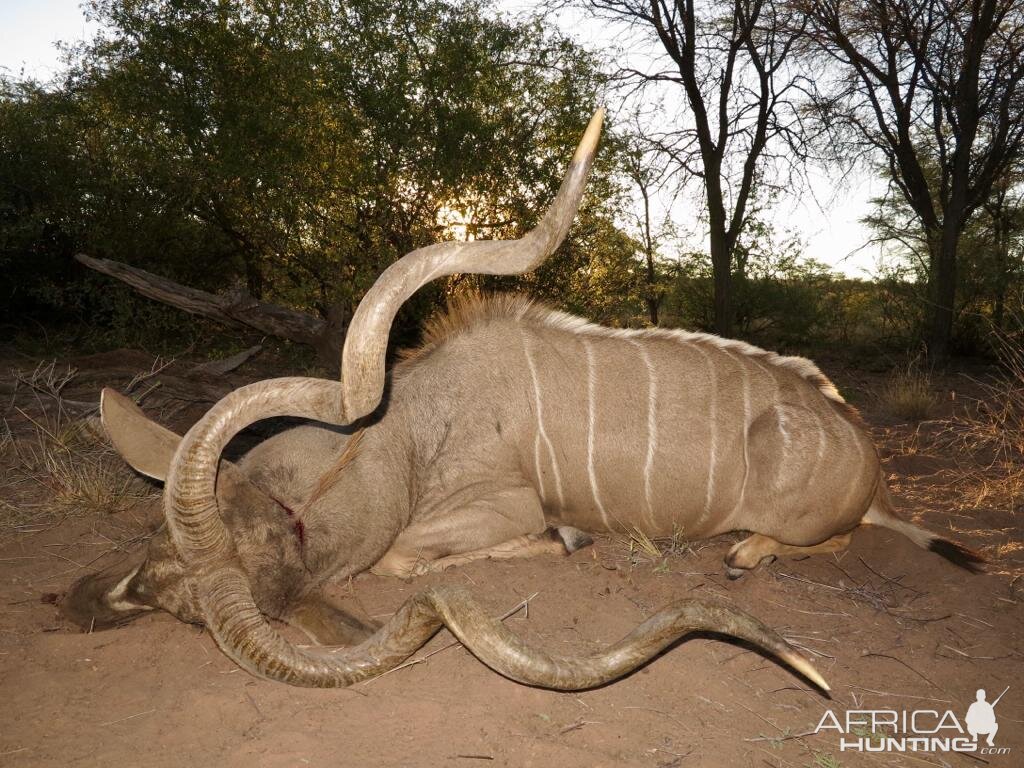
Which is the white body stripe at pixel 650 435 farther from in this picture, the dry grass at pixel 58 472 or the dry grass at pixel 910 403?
the dry grass at pixel 910 403

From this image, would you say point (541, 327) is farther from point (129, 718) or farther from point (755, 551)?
point (129, 718)

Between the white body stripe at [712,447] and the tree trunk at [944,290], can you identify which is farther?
the tree trunk at [944,290]

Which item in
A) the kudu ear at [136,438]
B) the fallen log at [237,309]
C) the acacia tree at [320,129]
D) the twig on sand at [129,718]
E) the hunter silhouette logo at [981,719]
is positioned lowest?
the twig on sand at [129,718]

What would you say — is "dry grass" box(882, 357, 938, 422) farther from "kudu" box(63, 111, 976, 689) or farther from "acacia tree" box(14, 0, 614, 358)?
"acacia tree" box(14, 0, 614, 358)

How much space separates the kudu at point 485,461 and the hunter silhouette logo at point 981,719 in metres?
1.07

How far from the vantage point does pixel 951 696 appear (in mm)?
2574

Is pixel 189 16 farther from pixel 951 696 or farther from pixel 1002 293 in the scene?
pixel 1002 293

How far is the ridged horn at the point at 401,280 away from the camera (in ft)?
7.32

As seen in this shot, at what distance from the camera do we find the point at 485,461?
3.44 metres

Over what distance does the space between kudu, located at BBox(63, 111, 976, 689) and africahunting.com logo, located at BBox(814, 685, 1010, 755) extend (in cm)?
108

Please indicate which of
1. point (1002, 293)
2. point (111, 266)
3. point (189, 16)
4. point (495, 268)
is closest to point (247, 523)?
point (495, 268)

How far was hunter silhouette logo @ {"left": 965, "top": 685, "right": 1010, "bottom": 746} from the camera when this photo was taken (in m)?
2.38

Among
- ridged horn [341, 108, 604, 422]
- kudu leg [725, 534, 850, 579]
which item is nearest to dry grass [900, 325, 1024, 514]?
kudu leg [725, 534, 850, 579]

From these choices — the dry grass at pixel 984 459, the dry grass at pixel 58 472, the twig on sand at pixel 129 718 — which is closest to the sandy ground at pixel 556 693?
the twig on sand at pixel 129 718
